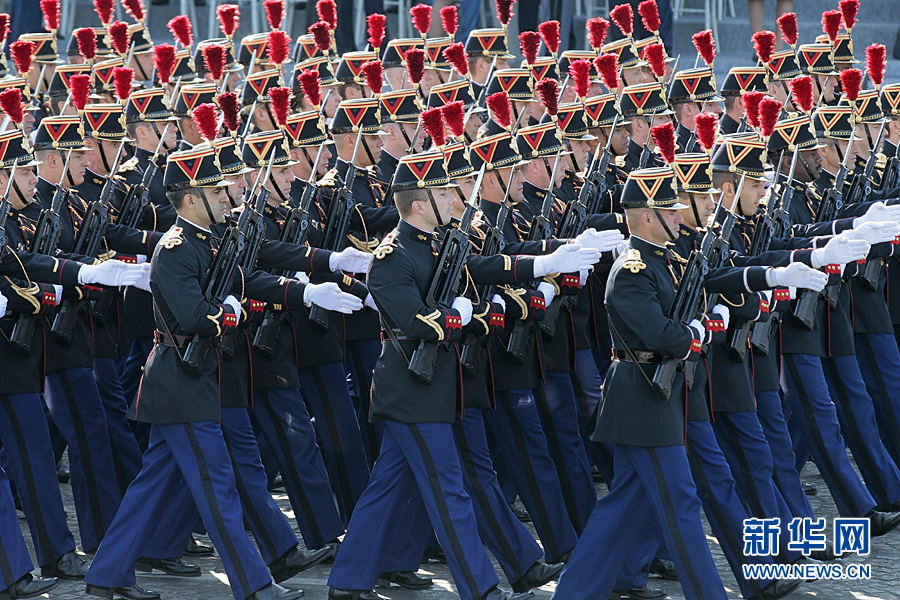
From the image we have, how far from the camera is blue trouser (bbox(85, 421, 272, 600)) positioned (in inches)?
217

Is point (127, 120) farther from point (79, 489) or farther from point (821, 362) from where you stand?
point (821, 362)

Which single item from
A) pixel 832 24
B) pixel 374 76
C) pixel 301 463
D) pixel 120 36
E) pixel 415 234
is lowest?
pixel 301 463

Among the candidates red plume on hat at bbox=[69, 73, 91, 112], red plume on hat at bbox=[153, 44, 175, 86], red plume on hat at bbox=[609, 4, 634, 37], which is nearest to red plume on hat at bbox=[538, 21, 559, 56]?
red plume on hat at bbox=[609, 4, 634, 37]

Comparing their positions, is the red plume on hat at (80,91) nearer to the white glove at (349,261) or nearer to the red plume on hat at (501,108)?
the white glove at (349,261)

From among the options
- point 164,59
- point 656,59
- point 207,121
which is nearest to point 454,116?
point 207,121

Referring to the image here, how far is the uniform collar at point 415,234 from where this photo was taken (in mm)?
5586

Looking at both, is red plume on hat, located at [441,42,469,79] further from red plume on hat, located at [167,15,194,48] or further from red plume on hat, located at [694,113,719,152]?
red plume on hat, located at [694,113,719,152]

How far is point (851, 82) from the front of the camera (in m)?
7.18

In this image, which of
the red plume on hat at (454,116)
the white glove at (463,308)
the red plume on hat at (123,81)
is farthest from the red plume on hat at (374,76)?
the white glove at (463,308)

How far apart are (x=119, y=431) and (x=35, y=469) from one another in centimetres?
56

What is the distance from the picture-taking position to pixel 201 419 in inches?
218

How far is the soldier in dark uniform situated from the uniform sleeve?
1.90 feet

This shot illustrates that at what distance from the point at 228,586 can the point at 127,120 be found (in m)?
3.04

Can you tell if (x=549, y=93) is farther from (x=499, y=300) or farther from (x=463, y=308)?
(x=463, y=308)
